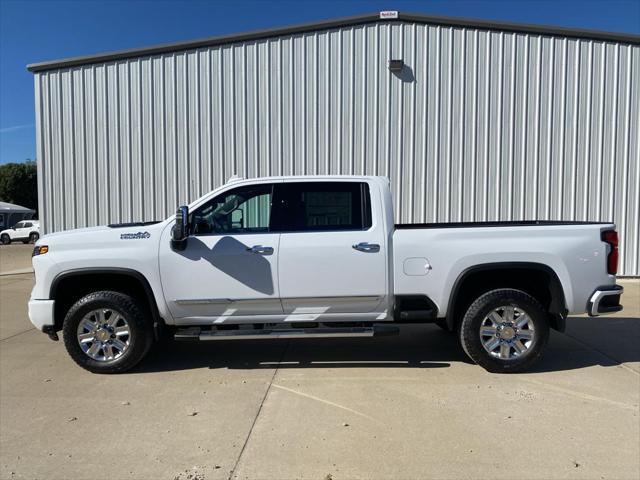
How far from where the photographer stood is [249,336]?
4.63 m

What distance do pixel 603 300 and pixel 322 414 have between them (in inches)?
117

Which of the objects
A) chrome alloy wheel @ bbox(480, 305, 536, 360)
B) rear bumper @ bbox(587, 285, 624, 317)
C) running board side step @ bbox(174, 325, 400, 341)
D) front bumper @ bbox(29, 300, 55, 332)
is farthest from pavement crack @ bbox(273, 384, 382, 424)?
rear bumper @ bbox(587, 285, 624, 317)

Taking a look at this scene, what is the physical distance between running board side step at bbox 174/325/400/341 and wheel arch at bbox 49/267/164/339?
0.44 meters

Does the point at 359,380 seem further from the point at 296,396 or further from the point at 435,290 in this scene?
the point at 435,290

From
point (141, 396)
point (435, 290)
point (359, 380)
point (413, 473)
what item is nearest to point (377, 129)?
point (435, 290)

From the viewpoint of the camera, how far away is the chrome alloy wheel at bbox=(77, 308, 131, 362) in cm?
468

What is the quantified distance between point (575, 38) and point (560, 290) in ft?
26.2

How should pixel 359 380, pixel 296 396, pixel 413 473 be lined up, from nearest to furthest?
pixel 413 473 → pixel 296 396 → pixel 359 380

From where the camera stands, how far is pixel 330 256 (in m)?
4.57

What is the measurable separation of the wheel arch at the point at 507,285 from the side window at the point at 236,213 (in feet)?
6.64

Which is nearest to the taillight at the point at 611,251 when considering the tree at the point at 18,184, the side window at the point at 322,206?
the side window at the point at 322,206

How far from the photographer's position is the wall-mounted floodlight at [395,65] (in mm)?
9938

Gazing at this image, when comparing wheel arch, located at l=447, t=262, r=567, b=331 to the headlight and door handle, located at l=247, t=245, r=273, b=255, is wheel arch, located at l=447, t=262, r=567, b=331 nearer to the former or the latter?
door handle, located at l=247, t=245, r=273, b=255

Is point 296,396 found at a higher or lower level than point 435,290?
lower
